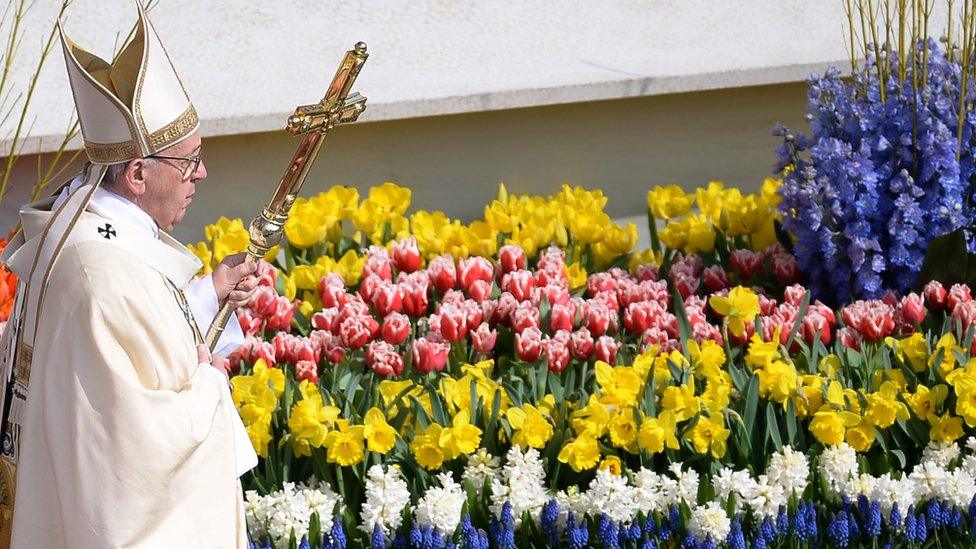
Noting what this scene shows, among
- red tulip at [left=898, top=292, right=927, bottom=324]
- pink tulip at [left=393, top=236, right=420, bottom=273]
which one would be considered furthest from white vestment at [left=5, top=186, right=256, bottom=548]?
red tulip at [left=898, top=292, right=927, bottom=324]

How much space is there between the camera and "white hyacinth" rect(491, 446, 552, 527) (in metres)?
2.78

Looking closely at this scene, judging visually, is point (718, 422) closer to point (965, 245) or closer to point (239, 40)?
point (965, 245)

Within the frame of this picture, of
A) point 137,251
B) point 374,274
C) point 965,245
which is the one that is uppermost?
point 965,245

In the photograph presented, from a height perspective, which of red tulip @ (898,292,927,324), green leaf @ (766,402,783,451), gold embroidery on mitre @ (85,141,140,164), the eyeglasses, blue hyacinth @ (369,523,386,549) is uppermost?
red tulip @ (898,292,927,324)

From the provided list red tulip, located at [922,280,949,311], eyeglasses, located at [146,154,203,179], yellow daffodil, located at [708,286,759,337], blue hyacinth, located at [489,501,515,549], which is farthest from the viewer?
red tulip, located at [922,280,949,311]

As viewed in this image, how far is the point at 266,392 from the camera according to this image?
2922mm

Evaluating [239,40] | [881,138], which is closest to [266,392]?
[881,138]

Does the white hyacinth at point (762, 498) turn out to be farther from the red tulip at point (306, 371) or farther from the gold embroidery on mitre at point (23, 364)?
the gold embroidery on mitre at point (23, 364)

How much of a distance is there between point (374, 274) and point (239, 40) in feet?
5.48

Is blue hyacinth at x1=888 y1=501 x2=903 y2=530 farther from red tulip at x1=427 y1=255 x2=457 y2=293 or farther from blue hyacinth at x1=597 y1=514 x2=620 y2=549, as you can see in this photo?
red tulip at x1=427 y1=255 x2=457 y2=293

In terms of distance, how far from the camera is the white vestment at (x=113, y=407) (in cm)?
208

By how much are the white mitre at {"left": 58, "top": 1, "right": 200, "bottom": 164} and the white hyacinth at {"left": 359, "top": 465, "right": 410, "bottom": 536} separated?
3.09ft

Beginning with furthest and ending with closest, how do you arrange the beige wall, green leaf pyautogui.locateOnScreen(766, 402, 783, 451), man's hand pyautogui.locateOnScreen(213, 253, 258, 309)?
the beige wall → green leaf pyautogui.locateOnScreen(766, 402, 783, 451) → man's hand pyautogui.locateOnScreen(213, 253, 258, 309)

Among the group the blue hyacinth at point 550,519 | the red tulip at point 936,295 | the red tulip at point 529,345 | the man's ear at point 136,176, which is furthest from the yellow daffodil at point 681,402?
the man's ear at point 136,176
